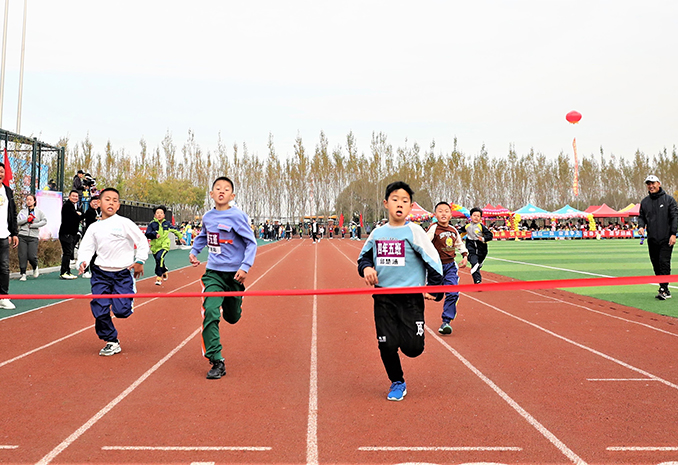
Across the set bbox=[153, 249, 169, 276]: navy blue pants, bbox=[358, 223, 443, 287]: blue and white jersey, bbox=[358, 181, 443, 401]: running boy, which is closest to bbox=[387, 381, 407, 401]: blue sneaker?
bbox=[358, 181, 443, 401]: running boy

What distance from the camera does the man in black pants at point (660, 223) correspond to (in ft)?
30.5

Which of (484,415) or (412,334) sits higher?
(412,334)

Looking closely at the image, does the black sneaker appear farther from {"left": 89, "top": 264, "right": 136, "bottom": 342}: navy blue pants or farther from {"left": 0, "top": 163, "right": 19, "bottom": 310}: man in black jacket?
{"left": 0, "top": 163, "right": 19, "bottom": 310}: man in black jacket

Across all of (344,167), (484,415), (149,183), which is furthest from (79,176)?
(344,167)

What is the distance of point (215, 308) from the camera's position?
507 cm

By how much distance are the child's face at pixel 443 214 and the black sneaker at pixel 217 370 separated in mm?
3413

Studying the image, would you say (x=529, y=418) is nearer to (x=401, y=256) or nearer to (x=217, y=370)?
(x=401, y=256)

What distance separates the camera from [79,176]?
1812cm

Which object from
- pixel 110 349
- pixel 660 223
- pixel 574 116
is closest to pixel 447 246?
pixel 110 349

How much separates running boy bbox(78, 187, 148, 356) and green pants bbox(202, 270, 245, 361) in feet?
3.26

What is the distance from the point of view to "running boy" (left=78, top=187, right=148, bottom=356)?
5.82 metres

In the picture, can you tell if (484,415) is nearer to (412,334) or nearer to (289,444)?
(412,334)

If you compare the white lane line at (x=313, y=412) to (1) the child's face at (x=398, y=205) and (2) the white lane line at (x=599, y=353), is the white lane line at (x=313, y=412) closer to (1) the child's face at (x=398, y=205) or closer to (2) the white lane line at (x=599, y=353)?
(1) the child's face at (x=398, y=205)

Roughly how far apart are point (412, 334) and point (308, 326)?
3.52m
